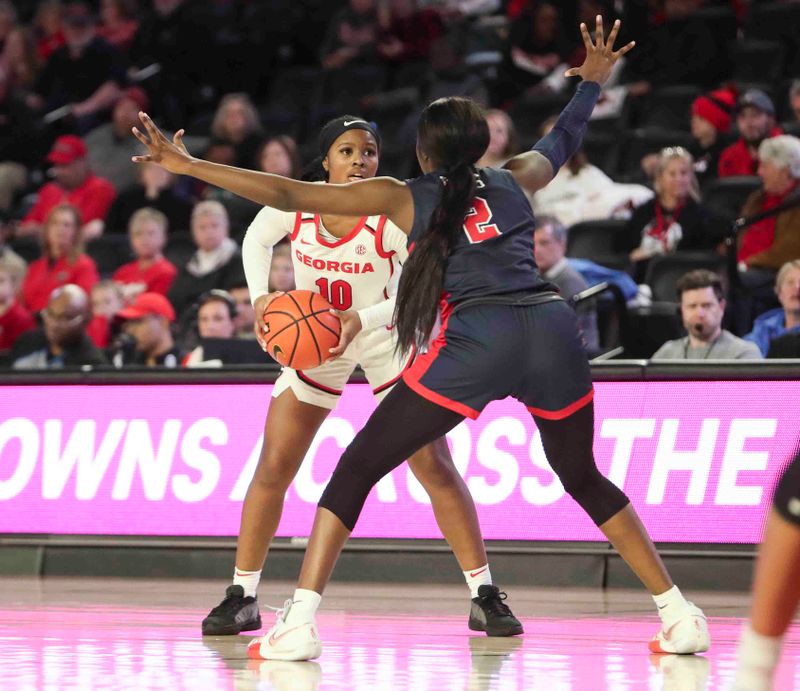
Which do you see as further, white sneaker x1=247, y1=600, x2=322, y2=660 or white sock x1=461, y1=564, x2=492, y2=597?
white sock x1=461, y1=564, x2=492, y2=597

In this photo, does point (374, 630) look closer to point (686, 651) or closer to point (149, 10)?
point (686, 651)

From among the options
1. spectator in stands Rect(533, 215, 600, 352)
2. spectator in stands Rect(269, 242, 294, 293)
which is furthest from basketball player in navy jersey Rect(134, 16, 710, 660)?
spectator in stands Rect(269, 242, 294, 293)

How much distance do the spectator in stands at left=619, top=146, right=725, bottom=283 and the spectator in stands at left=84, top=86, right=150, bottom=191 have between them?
17.7ft

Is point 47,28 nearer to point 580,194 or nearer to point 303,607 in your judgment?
point 580,194

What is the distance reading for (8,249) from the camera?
12.9m

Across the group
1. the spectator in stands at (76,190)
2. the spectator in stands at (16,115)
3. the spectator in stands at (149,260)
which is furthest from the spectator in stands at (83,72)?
the spectator in stands at (149,260)

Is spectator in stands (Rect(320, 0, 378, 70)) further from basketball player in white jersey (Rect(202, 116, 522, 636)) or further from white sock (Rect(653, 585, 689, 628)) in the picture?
white sock (Rect(653, 585, 689, 628))

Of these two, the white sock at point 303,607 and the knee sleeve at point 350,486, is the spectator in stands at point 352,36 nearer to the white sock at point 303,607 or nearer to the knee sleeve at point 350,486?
the knee sleeve at point 350,486

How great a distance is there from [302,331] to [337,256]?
1.39 feet

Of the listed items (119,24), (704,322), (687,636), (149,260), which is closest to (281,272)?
(149,260)

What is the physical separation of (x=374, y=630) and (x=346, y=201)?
6.18 feet

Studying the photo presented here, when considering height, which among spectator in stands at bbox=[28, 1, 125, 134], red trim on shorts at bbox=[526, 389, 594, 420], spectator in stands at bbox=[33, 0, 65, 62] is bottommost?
red trim on shorts at bbox=[526, 389, 594, 420]

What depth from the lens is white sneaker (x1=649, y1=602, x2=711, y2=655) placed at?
510cm

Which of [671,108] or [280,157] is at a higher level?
[671,108]
